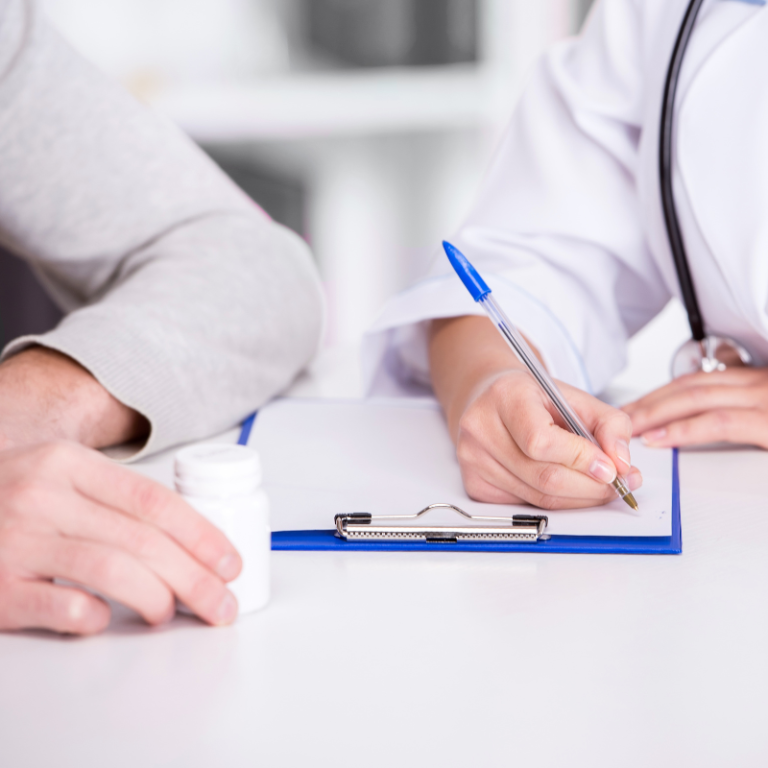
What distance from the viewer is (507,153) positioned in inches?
33.6

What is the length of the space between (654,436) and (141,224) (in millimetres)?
507

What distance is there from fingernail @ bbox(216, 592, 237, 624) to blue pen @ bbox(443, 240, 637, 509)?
0.72 feet

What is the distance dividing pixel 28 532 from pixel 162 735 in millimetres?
115

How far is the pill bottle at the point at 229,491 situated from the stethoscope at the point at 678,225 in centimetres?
45

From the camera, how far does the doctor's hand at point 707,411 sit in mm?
658

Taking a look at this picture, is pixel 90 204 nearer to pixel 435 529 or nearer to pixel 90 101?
pixel 90 101

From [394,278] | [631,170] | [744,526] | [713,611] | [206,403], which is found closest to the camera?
[713,611]

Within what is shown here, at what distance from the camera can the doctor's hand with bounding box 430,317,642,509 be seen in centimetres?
51

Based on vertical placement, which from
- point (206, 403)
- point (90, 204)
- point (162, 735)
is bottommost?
point (162, 735)

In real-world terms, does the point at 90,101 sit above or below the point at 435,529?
above

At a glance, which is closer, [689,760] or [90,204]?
[689,760]

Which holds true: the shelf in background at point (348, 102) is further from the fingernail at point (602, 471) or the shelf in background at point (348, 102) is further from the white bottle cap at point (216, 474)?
the white bottle cap at point (216, 474)

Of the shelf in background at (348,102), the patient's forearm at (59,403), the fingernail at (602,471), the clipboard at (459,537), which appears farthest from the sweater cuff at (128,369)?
the shelf in background at (348,102)

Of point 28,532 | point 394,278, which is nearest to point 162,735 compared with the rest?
point 28,532
